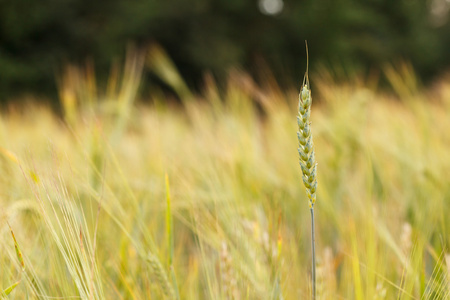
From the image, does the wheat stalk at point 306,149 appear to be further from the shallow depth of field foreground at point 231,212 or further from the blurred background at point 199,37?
the blurred background at point 199,37

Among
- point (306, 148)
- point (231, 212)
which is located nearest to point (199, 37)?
point (231, 212)

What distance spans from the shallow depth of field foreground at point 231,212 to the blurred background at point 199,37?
16.3 feet

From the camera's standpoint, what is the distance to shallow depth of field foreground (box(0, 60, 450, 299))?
523 millimetres

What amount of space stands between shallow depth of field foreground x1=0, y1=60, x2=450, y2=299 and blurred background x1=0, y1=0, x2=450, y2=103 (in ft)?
16.3

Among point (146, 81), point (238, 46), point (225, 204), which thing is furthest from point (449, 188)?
point (238, 46)

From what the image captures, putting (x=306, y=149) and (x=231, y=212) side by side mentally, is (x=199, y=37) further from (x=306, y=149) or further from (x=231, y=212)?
(x=306, y=149)

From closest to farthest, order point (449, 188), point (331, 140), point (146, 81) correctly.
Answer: point (449, 188), point (331, 140), point (146, 81)

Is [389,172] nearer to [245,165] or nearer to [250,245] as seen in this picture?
[245,165]

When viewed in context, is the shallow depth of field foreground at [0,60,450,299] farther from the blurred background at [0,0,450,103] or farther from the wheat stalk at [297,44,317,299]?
the blurred background at [0,0,450,103]

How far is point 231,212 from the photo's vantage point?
0.72m

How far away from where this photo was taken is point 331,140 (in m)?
1.23

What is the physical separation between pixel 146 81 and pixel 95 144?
6.33 m

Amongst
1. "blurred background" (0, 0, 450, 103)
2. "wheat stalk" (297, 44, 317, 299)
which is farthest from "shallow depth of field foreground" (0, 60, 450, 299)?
"blurred background" (0, 0, 450, 103)

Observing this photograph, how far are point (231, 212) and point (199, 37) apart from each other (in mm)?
6848
